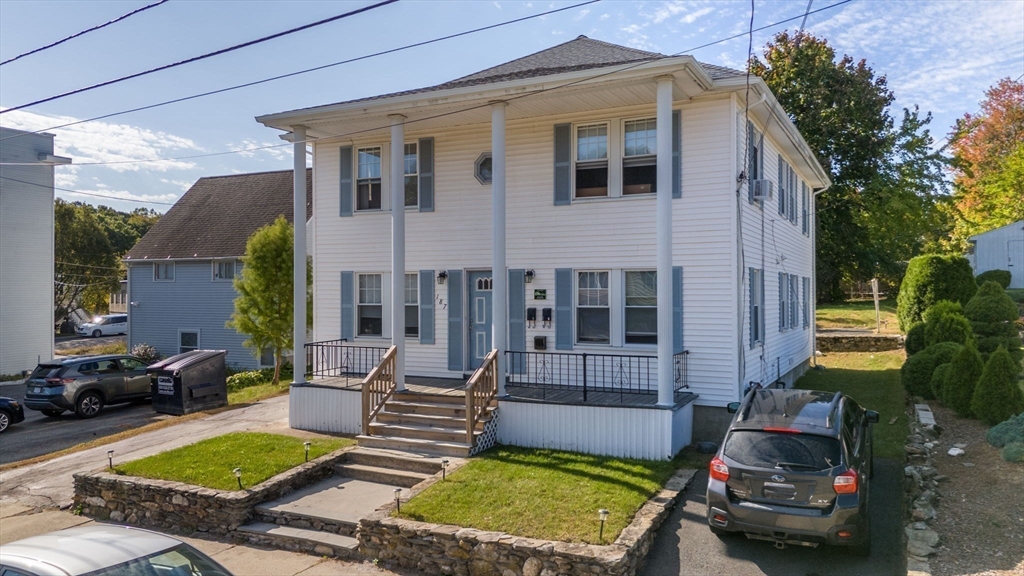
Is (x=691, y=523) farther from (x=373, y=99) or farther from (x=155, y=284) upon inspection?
(x=155, y=284)

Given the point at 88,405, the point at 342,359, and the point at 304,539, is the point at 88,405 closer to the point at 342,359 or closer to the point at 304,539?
the point at 342,359

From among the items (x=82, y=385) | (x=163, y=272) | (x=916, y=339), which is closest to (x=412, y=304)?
(x=82, y=385)

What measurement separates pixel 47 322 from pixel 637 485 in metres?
27.0

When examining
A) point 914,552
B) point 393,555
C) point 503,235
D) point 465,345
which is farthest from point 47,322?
point 914,552

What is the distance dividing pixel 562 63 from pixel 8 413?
14.7m

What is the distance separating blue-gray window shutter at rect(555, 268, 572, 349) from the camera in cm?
1272

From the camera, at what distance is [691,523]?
26.9 feet

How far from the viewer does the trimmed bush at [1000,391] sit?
10.1 m

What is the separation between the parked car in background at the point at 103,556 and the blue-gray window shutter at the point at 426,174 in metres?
9.49

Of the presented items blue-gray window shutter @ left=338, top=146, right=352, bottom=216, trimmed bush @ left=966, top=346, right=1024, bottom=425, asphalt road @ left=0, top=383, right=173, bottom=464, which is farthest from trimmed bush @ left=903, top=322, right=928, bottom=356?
asphalt road @ left=0, top=383, right=173, bottom=464

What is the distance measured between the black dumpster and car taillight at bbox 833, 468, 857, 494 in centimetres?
1423

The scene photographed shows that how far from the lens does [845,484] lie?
21.9 ft

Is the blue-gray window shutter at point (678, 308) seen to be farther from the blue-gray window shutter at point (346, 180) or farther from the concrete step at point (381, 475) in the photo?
the blue-gray window shutter at point (346, 180)

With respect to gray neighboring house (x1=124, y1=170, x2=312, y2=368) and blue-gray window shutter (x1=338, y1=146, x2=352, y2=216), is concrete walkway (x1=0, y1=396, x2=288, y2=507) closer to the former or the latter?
blue-gray window shutter (x1=338, y1=146, x2=352, y2=216)
